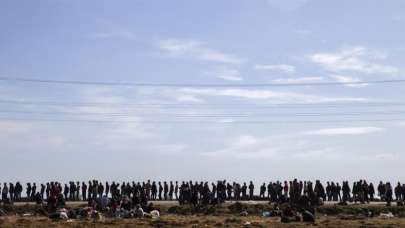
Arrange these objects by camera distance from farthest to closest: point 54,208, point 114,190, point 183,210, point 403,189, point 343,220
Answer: point 114,190 → point 403,189 → point 183,210 → point 54,208 → point 343,220

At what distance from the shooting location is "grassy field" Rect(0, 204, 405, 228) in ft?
131

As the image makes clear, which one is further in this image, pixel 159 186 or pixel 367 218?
pixel 159 186

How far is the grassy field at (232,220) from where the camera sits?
39812mm

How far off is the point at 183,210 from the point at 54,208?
11067 mm

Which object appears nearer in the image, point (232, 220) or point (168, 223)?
point (168, 223)

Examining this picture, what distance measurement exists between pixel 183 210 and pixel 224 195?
7.19 metres

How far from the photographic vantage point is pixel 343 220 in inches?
1758

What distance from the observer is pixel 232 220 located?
4331cm

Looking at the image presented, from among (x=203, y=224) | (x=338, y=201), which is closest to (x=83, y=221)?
(x=203, y=224)

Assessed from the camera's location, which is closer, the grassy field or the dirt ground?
the dirt ground

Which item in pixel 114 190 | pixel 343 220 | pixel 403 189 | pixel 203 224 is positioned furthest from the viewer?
pixel 114 190

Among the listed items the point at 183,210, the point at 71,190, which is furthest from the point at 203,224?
the point at 71,190

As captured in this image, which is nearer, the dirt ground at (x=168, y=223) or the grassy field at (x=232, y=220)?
the dirt ground at (x=168, y=223)

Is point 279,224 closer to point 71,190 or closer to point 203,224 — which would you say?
point 203,224
